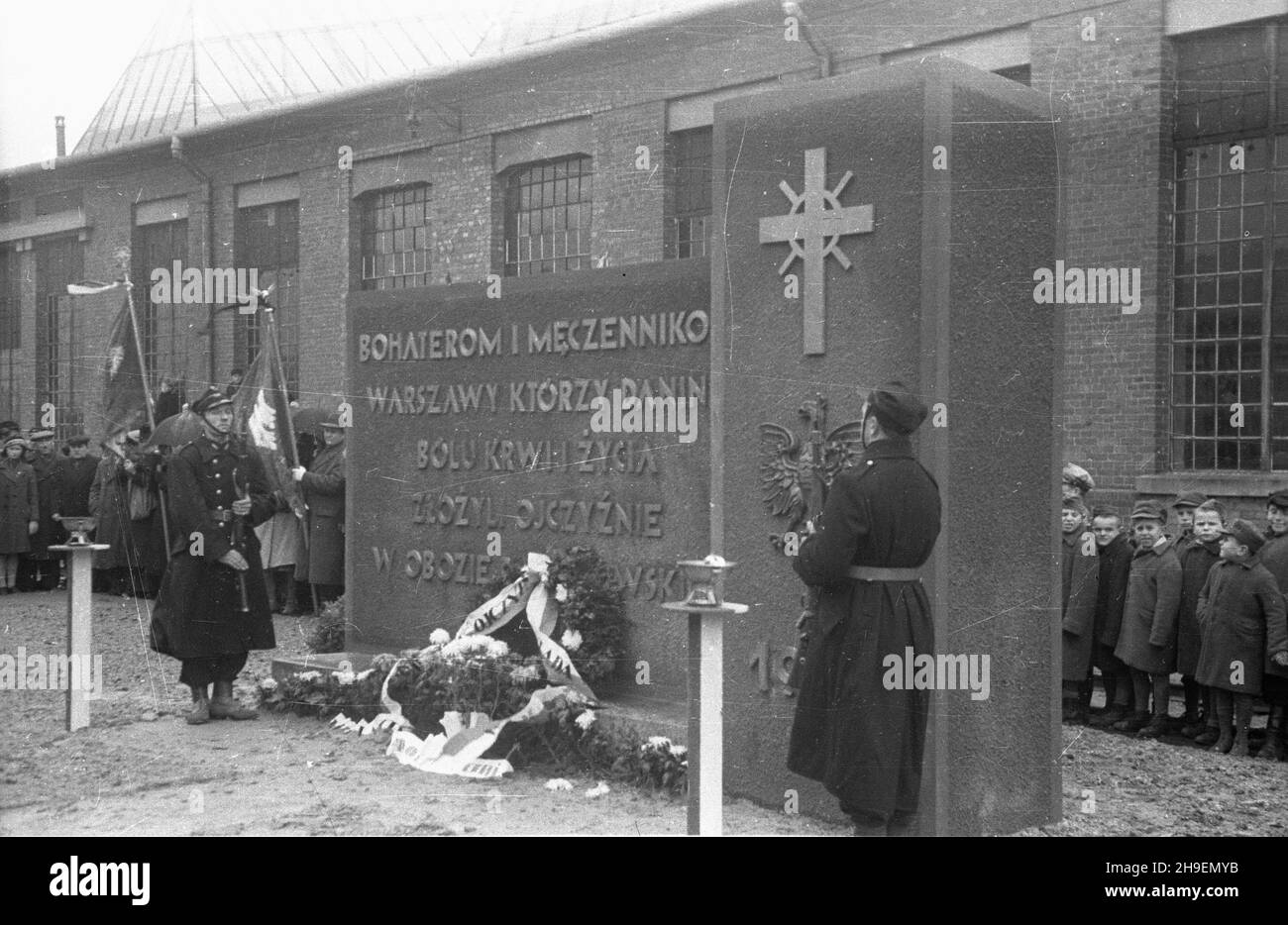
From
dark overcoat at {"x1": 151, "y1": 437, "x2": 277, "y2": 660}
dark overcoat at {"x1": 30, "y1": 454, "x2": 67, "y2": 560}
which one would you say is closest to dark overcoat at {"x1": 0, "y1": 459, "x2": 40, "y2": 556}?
dark overcoat at {"x1": 30, "y1": 454, "x2": 67, "y2": 560}

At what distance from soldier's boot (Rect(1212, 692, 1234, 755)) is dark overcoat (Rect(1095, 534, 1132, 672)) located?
85cm

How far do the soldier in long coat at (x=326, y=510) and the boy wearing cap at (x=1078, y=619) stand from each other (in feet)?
20.6

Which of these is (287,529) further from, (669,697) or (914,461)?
(914,461)

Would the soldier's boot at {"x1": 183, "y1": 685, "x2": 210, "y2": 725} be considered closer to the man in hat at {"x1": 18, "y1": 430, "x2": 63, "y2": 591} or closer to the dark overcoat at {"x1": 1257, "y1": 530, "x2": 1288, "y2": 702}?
the dark overcoat at {"x1": 1257, "y1": 530, "x2": 1288, "y2": 702}

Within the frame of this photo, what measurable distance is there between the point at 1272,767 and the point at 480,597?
4691 millimetres

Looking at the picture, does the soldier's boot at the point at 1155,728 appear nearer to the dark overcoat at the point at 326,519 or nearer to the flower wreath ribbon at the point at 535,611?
the flower wreath ribbon at the point at 535,611

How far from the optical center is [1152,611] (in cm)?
862

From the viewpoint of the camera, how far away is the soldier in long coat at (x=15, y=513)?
1526cm

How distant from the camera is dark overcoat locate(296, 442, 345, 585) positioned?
39.4ft

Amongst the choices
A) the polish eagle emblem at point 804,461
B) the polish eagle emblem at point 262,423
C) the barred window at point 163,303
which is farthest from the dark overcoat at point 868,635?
the barred window at point 163,303

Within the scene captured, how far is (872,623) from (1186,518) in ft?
14.5

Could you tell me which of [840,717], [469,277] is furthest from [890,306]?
[469,277]

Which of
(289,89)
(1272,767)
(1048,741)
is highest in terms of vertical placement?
(289,89)

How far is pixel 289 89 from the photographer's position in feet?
53.4
